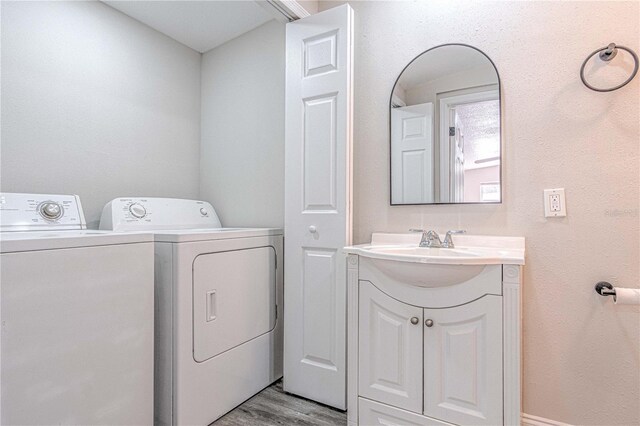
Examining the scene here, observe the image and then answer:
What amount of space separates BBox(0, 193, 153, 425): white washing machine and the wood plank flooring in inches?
17.7

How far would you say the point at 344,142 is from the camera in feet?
5.81

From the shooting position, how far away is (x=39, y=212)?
1.69m

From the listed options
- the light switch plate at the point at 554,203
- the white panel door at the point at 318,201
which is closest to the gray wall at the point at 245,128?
the white panel door at the point at 318,201

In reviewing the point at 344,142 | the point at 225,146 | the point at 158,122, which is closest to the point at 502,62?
the point at 344,142

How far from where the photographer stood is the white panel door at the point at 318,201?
1.78 meters

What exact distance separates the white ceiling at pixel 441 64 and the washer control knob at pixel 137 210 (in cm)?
172

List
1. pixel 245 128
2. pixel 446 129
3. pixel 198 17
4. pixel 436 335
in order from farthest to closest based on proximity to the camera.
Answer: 1. pixel 245 128
2. pixel 198 17
3. pixel 446 129
4. pixel 436 335

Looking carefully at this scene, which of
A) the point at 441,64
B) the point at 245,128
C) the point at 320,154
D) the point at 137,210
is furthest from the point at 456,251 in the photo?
the point at 137,210

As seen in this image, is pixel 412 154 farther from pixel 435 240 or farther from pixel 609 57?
pixel 609 57

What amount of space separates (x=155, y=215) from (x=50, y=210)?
534mm

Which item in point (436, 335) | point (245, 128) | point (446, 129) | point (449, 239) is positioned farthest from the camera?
point (245, 128)

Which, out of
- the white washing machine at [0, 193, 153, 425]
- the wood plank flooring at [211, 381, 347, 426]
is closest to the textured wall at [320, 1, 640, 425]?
the wood plank flooring at [211, 381, 347, 426]

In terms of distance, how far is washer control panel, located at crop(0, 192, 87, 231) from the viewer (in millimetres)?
1582

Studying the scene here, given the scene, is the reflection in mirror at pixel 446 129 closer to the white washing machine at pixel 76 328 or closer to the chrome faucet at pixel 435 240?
the chrome faucet at pixel 435 240
